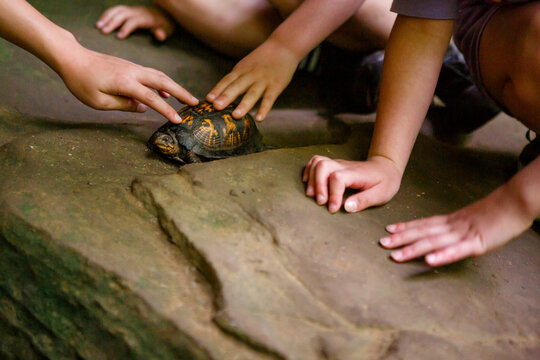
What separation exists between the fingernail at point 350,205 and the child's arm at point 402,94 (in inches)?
3.1

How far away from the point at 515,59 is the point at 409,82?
0.32 meters

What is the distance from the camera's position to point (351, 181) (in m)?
1.29

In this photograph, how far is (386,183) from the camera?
1355 mm

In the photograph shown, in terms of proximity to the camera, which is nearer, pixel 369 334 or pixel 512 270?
pixel 369 334

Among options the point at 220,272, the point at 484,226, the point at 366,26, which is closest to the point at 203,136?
the point at 220,272

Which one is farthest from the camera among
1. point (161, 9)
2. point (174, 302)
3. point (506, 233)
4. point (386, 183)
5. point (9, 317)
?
point (161, 9)

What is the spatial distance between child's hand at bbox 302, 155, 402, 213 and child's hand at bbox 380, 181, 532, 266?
0.48 ft

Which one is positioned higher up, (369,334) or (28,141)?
(28,141)

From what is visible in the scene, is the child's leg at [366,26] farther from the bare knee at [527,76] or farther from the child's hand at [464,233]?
the child's hand at [464,233]

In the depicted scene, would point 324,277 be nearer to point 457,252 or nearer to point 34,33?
point 457,252

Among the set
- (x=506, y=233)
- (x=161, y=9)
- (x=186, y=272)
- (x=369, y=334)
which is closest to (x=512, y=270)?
(x=506, y=233)

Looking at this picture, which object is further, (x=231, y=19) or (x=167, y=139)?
(x=231, y=19)

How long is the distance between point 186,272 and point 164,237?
125 millimetres

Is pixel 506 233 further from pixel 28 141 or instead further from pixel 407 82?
pixel 28 141
